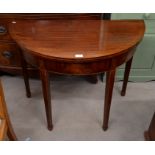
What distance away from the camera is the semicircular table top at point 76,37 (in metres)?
1.09

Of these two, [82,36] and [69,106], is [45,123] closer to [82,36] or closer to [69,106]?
[69,106]

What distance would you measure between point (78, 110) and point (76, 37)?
639mm

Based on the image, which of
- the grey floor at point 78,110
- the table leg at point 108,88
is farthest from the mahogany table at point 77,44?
the grey floor at point 78,110

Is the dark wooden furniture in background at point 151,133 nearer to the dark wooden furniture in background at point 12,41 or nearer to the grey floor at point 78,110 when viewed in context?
the grey floor at point 78,110

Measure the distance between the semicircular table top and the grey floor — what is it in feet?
2.01

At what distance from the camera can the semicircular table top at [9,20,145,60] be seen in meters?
1.09

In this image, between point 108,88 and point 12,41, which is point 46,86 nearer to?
point 108,88

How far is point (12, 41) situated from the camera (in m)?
1.54

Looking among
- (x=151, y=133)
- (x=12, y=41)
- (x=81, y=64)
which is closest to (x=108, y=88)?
(x=81, y=64)

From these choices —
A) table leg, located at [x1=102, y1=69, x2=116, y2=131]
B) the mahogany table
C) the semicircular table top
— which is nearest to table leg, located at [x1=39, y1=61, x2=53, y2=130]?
the mahogany table

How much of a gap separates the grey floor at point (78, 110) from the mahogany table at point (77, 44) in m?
0.29

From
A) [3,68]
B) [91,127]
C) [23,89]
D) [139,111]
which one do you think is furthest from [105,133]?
[3,68]
